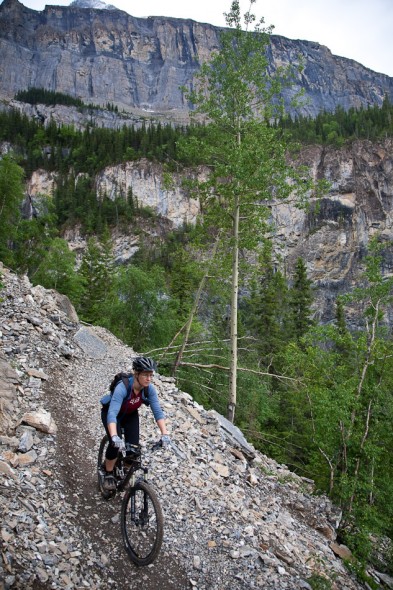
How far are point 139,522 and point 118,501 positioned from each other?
0.94 meters

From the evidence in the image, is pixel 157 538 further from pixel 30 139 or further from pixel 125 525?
pixel 30 139

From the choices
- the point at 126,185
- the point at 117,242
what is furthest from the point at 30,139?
the point at 117,242

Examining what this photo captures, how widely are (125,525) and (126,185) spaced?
→ 93.4 metres

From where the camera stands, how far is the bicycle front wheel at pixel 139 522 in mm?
4355

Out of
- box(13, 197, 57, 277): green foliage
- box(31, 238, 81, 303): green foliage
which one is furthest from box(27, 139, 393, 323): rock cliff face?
box(31, 238, 81, 303): green foliage

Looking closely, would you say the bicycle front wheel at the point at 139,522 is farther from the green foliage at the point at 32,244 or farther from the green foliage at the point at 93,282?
the green foliage at the point at 93,282

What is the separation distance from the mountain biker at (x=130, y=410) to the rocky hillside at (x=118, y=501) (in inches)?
33.7

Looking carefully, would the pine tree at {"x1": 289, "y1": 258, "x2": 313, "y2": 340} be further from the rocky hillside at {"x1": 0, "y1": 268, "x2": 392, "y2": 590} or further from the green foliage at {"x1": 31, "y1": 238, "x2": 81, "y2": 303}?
the rocky hillside at {"x1": 0, "y1": 268, "x2": 392, "y2": 590}

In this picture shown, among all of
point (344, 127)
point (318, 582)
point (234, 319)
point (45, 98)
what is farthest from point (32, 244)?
point (45, 98)

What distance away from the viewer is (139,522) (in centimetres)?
444

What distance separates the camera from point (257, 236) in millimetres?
12273

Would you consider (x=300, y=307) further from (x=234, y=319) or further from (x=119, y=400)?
(x=119, y=400)

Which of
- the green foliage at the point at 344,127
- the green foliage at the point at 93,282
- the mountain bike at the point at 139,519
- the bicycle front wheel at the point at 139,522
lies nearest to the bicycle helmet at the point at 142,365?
the mountain bike at the point at 139,519

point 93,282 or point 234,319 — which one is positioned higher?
point 234,319
